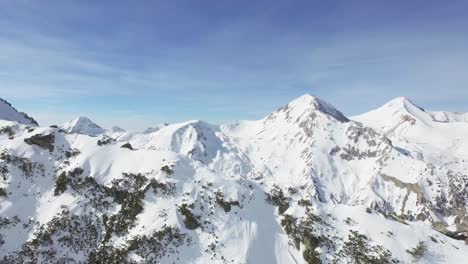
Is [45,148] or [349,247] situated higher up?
[45,148]

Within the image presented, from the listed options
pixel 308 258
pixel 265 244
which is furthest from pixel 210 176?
pixel 308 258

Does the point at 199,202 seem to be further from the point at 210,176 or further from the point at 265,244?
the point at 265,244

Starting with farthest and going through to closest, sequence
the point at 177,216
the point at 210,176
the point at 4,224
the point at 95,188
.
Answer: the point at 210,176 < the point at 95,188 < the point at 177,216 < the point at 4,224

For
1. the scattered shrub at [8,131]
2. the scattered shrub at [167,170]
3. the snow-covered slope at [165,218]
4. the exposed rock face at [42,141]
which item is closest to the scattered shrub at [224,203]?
the snow-covered slope at [165,218]

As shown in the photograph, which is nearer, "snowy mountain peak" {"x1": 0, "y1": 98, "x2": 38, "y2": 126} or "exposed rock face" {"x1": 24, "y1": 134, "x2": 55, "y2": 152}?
"exposed rock face" {"x1": 24, "y1": 134, "x2": 55, "y2": 152}

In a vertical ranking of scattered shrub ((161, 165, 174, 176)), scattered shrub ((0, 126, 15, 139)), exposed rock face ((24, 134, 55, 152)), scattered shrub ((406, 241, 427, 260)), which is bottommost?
scattered shrub ((406, 241, 427, 260))

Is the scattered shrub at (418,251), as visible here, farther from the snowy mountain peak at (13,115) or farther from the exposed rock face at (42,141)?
the snowy mountain peak at (13,115)

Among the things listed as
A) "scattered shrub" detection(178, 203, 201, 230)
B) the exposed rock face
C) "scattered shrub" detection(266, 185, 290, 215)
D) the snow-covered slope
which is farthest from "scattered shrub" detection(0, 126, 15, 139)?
"scattered shrub" detection(266, 185, 290, 215)

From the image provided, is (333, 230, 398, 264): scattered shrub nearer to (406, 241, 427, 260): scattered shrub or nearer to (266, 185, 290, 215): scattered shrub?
(406, 241, 427, 260): scattered shrub
